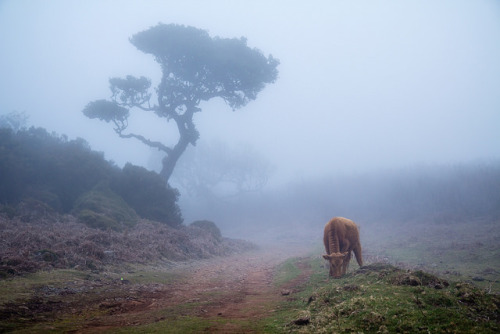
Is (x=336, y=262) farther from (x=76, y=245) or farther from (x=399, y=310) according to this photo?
(x=76, y=245)

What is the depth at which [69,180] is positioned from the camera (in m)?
26.7

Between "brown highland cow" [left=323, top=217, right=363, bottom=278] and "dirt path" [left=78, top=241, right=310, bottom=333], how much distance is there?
159cm

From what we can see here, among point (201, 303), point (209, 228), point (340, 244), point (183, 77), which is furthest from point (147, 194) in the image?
point (201, 303)

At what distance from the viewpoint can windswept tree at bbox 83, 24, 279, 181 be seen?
3312 cm

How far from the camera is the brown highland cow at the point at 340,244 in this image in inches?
448

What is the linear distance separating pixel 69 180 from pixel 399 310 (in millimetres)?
27808

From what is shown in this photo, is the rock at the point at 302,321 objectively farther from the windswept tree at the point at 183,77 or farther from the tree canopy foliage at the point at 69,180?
the windswept tree at the point at 183,77

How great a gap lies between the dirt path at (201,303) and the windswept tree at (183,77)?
22009 mm

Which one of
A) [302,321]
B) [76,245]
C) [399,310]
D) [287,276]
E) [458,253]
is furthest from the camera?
[458,253]

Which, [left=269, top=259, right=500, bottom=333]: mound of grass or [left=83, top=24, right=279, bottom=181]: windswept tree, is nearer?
[left=269, top=259, right=500, bottom=333]: mound of grass

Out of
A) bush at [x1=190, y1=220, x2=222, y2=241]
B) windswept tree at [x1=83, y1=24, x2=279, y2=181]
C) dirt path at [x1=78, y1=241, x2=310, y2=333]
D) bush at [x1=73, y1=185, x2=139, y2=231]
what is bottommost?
dirt path at [x1=78, y1=241, x2=310, y2=333]

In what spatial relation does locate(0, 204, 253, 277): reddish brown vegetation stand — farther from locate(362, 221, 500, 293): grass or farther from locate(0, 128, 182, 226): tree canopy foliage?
locate(362, 221, 500, 293): grass

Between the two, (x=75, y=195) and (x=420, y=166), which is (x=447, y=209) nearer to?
(x=420, y=166)

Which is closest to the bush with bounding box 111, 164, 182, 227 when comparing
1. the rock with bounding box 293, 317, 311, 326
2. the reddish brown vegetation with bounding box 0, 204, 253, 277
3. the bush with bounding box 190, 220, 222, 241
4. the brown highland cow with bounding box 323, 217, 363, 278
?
the bush with bounding box 190, 220, 222, 241
